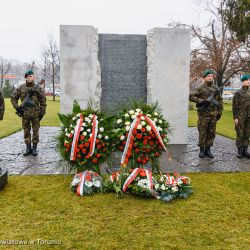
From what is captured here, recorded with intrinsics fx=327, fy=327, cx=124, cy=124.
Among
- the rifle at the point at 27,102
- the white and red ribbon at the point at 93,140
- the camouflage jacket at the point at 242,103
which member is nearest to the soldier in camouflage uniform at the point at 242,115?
the camouflage jacket at the point at 242,103

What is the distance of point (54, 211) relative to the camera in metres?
4.09

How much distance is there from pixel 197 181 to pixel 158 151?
0.94m

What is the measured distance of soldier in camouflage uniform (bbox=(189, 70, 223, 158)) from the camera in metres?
6.69

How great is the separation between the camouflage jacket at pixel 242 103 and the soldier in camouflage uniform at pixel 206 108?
1.21 ft

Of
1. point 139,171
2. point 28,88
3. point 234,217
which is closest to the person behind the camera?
point 234,217

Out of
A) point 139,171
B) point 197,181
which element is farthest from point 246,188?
point 139,171

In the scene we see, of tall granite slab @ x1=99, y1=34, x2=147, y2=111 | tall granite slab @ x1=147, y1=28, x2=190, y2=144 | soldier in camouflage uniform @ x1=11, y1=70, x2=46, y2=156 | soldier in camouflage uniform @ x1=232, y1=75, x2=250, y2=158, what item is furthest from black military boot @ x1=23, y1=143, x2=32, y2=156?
soldier in camouflage uniform @ x1=232, y1=75, x2=250, y2=158

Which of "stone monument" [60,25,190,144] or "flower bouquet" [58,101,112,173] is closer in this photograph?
"flower bouquet" [58,101,112,173]

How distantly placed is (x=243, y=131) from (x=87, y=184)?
12.7ft

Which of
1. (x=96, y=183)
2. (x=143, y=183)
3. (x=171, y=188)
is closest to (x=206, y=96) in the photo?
(x=171, y=188)

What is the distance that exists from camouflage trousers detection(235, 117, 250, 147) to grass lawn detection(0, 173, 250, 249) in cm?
200

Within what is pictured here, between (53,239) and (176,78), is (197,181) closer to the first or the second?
(53,239)

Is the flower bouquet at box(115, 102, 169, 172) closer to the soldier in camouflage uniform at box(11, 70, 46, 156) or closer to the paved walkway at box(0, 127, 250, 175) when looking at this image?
the paved walkway at box(0, 127, 250, 175)

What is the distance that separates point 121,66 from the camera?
26.6ft
